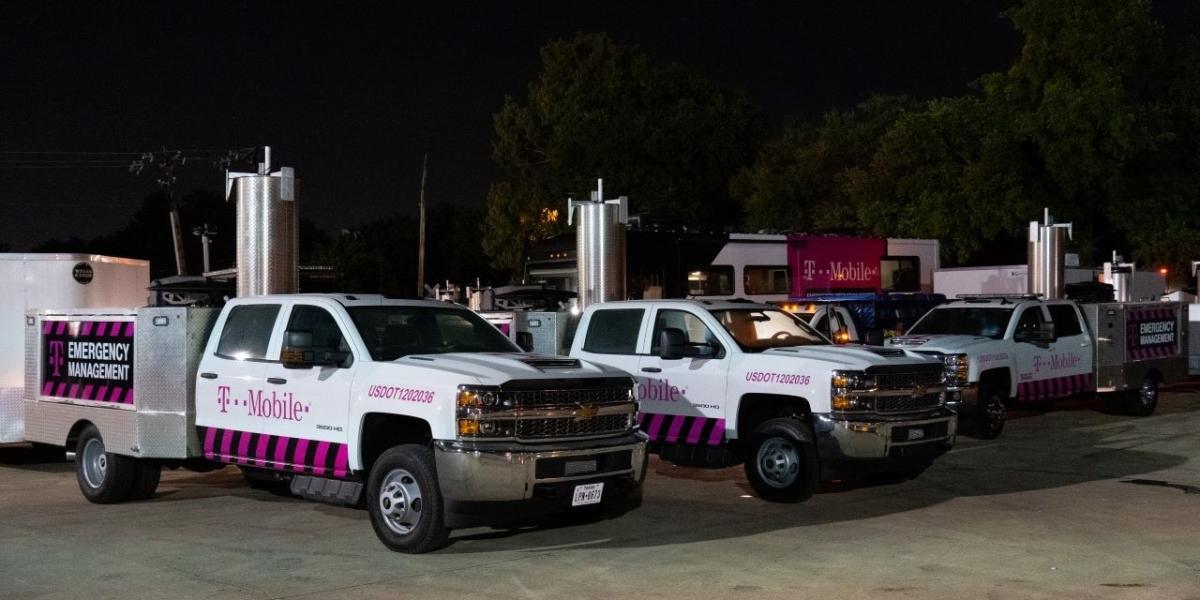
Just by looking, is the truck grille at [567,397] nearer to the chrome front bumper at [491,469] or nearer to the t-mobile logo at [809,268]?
the chrome front bumper at [491,469]

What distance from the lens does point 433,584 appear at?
7852mm

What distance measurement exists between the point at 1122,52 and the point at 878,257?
36.1 ft

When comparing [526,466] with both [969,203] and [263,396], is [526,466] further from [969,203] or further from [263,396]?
[969,203]

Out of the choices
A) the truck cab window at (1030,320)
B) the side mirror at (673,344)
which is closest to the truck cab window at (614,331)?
the side mirror at (673,344)

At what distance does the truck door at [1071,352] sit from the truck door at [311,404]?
11.3 meters

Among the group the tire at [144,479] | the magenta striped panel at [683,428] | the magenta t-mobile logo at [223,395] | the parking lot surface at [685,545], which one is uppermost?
the magenta t-mobile logo at [223,395]

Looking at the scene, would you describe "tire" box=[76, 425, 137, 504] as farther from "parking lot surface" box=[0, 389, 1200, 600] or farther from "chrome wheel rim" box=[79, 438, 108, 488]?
"parking lot surface" box=[0, 389, 1200, 600]

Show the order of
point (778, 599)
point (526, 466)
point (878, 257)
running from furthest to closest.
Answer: point (878, 257), point (526, 466), point (778, 599)

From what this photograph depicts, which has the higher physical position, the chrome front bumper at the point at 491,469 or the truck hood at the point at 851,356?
the truck hood at the point at 851,356

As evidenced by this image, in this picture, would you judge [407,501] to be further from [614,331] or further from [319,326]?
[614,331]

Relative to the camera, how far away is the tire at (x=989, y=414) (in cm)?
1585

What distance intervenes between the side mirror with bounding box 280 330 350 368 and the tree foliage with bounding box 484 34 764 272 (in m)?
44.2

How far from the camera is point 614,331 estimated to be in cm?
1262

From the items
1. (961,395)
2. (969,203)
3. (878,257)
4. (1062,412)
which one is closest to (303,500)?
(961,395)
